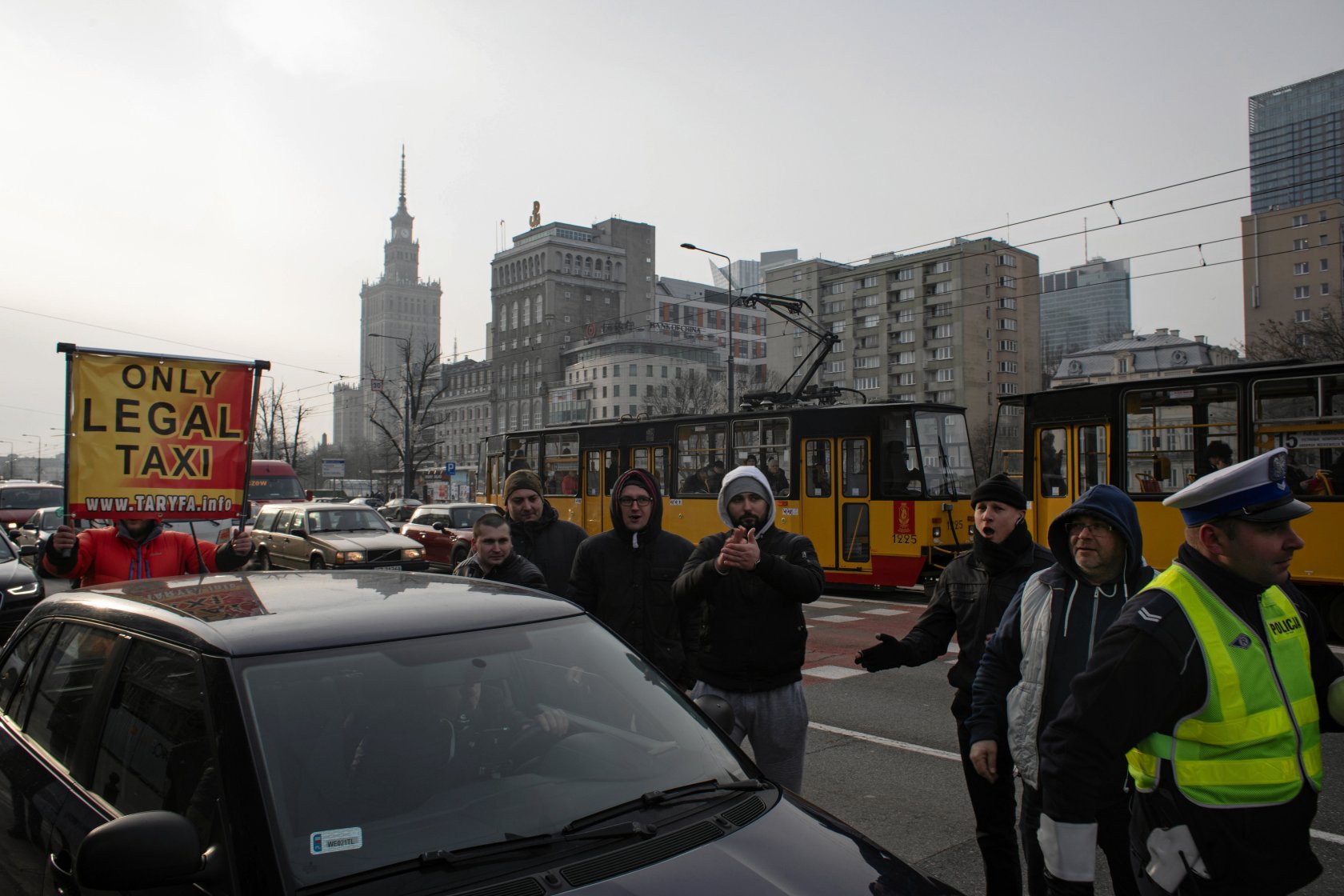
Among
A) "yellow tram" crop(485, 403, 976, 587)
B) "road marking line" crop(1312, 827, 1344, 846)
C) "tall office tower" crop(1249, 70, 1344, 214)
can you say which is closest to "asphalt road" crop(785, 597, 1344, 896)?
"road marking line" crop(1312, 827, 1344, 846)

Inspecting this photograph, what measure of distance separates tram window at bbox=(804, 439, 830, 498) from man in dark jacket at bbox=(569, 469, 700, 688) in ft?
39.2

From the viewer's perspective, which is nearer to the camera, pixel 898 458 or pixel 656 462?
pixel 898 458

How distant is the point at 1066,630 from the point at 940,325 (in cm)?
8696

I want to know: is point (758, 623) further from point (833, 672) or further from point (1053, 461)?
point (1053, 461)

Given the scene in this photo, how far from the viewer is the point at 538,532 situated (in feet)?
20.3

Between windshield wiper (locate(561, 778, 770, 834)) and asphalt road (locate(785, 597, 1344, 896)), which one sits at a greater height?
windshield wiper (locate(561, 778, 770, 834))

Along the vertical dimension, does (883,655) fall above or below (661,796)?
above

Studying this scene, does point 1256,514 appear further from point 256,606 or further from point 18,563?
point 18,563

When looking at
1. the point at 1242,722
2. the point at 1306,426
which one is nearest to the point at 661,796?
the point at 1242,722

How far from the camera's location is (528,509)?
19.9ft

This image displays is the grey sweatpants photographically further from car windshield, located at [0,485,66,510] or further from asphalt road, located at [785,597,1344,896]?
car windshield, located at [0,485,66,510]

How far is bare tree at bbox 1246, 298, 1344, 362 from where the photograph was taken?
81.5 ft

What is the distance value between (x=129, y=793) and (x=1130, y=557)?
9.86ft

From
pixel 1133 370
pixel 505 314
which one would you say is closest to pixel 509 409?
pixel 505 314
